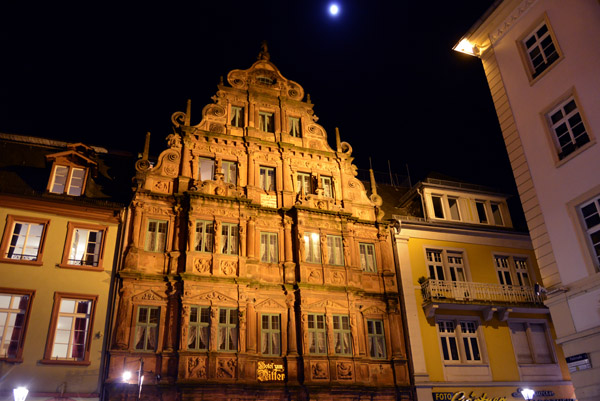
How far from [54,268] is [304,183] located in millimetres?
12358

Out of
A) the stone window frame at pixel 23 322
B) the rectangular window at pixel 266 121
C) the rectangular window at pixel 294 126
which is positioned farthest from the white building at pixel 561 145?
the stone window frame at pixel 23 322

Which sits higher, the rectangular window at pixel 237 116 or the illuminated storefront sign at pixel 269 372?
the rectangular window at pixel 237 116

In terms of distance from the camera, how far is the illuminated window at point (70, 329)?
19559 millimetres

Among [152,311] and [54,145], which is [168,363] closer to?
[152,311]

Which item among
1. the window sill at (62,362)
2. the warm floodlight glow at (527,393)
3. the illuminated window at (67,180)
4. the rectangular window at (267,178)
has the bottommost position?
the warm floodlight glow at (527,393)

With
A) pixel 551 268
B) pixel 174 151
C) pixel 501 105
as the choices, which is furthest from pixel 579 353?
pixel 174 151

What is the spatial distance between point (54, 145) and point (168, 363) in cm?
1263

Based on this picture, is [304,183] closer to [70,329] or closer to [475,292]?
[475,292]

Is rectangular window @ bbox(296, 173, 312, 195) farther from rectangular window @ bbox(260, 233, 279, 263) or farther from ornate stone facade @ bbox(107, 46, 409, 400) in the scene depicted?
rectangular window @ bbox(260, 233, 279, 263)

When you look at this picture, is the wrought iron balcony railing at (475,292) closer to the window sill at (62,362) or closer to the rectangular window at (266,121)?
the rectangular window at (266,121)

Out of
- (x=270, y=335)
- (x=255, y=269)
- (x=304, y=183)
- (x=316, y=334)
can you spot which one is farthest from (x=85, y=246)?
(x=304, y=183)

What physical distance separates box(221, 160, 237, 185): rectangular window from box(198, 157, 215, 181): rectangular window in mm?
542

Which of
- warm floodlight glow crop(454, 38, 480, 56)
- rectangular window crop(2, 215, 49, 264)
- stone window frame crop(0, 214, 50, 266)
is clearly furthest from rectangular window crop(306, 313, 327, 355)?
warm floodlight glow crop(454, 38, 480, 56)

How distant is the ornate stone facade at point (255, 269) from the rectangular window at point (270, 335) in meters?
0.05
